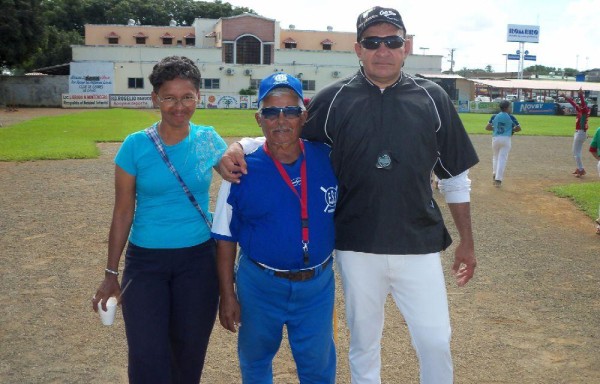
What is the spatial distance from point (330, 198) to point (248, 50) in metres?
60.9

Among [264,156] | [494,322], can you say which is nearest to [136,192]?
[264,156]

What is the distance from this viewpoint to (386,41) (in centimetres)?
336

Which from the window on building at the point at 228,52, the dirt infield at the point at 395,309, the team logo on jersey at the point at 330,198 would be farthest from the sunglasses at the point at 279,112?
the window on building at the point at 228,52

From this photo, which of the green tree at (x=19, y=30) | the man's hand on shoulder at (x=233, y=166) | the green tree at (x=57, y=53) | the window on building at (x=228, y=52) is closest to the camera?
the man's hand on shoulder at (x=233, y=166)

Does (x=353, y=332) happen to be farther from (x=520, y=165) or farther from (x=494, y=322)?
(x=520, y=165)

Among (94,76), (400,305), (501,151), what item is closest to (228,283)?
(400,305)

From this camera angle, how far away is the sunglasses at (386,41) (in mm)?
3359

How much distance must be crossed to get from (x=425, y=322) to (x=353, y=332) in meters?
0.44

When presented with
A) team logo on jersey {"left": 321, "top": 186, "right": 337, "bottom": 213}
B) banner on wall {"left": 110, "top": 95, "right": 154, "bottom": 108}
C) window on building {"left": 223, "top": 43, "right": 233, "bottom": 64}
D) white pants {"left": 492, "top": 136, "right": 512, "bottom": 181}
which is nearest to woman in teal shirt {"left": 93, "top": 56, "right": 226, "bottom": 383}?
team logo on jersey {"left": 321, "top": 186, "right": 337, "bottom": 213}

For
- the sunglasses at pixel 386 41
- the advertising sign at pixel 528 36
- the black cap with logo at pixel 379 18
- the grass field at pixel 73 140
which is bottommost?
the grass field at pixel 73 140

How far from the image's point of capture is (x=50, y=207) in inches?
408

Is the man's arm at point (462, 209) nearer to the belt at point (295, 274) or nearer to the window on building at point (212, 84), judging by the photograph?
the belt at point (295, 274)

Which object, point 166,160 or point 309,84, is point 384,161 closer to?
point 166,160

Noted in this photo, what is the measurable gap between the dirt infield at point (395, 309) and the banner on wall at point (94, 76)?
4487 cm
